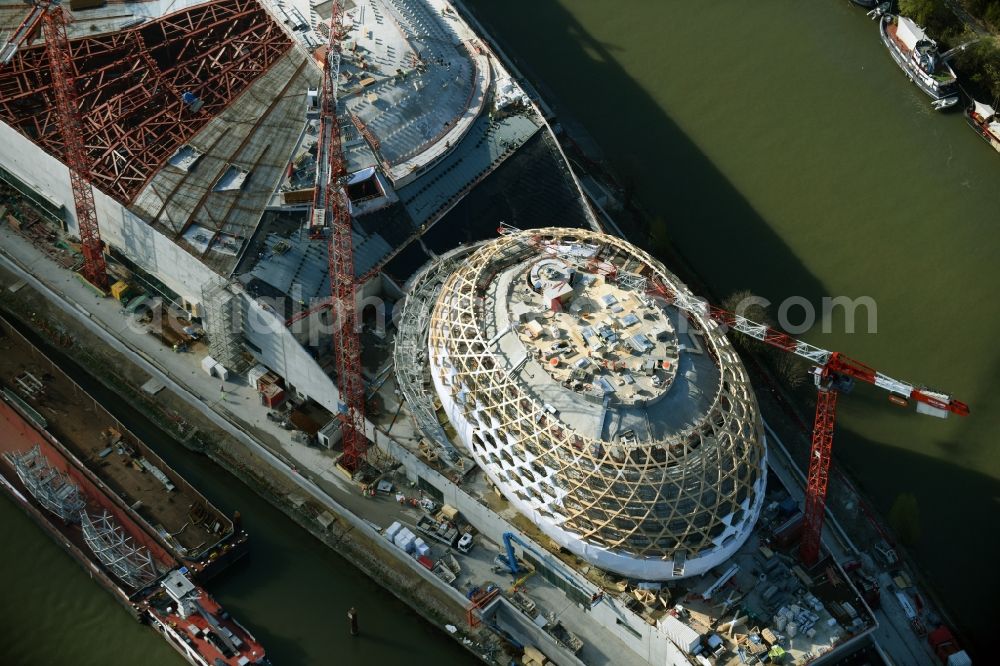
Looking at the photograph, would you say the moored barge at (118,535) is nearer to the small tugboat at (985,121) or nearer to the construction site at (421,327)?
the construction site at (421,327)

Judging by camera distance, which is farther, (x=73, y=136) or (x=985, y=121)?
(x=985, y=121)

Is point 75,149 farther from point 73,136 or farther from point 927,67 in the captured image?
point 927,67

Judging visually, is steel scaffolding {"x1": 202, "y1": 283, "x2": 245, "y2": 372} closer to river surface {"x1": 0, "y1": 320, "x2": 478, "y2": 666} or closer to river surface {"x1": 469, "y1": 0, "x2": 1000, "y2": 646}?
river surface {"x1": 0, "y1": 320, "x2": 478, "y2": 666}

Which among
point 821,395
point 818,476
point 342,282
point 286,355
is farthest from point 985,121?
point 286,355

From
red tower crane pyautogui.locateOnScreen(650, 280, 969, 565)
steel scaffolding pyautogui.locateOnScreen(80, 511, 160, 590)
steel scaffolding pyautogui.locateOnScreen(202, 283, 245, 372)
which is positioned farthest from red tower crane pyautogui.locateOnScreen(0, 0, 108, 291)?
red tower crane pyautogui.locateOnScreen(650, 280, 969, 565)

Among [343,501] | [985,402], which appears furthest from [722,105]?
[343,501]

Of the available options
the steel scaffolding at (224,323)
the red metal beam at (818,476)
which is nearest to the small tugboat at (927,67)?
the red metal beam at (818,476)
